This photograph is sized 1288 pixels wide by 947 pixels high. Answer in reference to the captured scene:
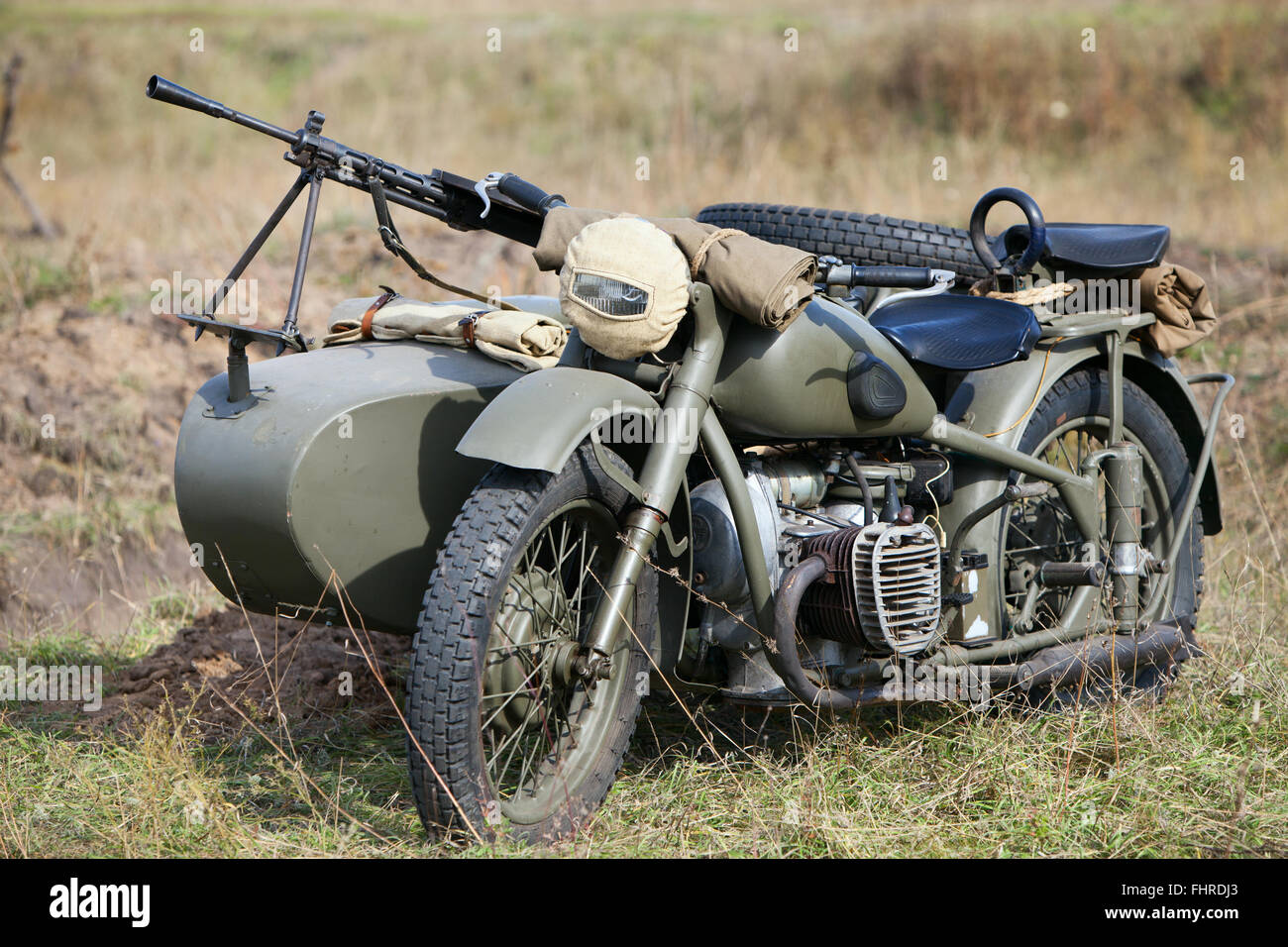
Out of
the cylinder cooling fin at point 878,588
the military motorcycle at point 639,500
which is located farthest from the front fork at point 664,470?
the cylinder cooling fin at point 878,588

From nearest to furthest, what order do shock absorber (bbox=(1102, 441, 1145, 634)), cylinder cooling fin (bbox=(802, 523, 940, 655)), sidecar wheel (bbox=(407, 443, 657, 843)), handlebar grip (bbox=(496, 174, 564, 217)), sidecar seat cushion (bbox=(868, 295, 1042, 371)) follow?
sidecar wheel (bbox=(407, 443, 657, 843)) → cylinder cooling fin (bbox=(802, 523, 940, 655)) → handlebar grip (bbox=(496, 174, 564, 217)) → sidecar seat cushion (bbox=(868, 295, 1042, 371)) → shock absorber (bbox=(1102, 441, 1145, 634))

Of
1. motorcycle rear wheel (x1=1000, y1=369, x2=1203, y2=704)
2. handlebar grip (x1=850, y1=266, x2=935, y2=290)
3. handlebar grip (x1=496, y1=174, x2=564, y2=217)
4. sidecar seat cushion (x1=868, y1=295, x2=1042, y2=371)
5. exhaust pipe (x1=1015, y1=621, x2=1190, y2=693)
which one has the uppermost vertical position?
handlebar grip (x1=496, y1=174, x2=564, y2=217)

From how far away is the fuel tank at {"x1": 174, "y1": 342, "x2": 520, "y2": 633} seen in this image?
312 centimetres

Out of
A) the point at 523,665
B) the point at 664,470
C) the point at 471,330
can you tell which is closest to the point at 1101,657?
the point at 664,470

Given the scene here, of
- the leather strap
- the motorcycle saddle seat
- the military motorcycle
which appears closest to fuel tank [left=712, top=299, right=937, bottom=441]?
the military motorcycle

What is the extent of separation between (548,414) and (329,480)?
56 centimetres

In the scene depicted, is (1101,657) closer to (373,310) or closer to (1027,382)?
(1027,382)

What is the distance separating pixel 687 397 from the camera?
3.19 meters

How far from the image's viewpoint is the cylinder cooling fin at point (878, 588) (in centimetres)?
327

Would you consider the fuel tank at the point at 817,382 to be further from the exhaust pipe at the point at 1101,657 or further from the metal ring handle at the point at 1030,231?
the exhaust pipe at the point at 1101,657

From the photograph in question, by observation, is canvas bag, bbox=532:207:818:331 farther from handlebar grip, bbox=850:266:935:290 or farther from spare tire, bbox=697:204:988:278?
spare tire, bbox=697:204:988:278

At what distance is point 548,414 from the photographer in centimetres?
300

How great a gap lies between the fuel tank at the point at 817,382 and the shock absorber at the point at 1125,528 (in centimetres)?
82

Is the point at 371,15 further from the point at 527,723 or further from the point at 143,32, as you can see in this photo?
the point at 527,723
